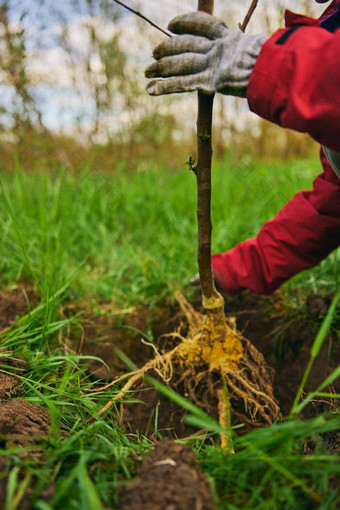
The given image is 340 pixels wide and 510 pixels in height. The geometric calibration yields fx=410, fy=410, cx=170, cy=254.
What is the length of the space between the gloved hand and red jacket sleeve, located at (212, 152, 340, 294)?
619 millimetres

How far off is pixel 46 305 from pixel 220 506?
35.3 inches

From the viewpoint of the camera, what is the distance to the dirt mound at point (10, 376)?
1.08 metres

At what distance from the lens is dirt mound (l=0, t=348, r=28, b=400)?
108 centimetres

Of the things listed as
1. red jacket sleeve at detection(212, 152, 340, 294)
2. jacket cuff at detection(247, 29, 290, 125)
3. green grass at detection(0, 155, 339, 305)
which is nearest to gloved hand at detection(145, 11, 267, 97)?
jacket cuff at detection(247, 29, 290, 125)

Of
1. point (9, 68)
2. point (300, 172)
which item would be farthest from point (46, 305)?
point (300, 172)

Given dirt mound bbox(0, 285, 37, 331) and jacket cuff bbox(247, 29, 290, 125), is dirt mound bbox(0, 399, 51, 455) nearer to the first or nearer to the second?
dirt mound bbox(0, 285, 37, 331)

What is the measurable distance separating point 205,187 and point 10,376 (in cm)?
78

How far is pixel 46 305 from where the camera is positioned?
55.2 inches

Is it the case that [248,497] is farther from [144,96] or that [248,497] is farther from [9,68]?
[144,96]

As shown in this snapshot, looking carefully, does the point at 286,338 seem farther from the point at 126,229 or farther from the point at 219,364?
the point at 126,229

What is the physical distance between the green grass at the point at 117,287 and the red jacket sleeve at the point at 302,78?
0.51 meters

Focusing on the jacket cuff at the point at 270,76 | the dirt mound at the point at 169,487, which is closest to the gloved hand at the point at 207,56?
the jacket cuff at the point at 270,76

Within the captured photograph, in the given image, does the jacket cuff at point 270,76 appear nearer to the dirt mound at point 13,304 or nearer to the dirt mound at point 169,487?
the dirt mound at point 169,487

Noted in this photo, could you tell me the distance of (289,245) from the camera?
5.18 ft
